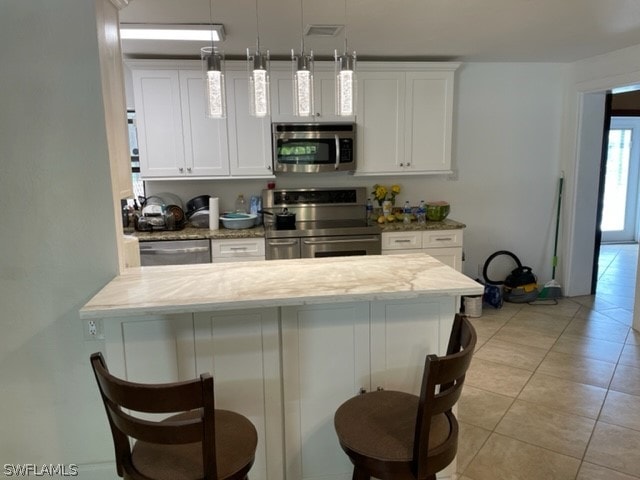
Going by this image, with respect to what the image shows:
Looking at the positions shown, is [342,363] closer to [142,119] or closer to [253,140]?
[253,140]

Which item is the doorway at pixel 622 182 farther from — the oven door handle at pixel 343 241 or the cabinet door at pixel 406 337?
the cabinet door at pixel 406 337

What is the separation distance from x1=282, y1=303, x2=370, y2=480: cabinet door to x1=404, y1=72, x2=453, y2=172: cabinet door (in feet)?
8.91

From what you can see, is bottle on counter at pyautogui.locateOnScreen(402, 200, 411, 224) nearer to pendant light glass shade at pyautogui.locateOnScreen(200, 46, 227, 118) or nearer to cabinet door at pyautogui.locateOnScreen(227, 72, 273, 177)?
cabinet door at pyautogui.locateOnScreen(227, 72, 273, 177)

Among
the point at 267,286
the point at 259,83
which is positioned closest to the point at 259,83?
the point at 259,83

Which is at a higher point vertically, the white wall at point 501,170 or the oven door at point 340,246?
the white wall at point 501,170

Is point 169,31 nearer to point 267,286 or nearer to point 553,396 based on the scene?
point 267,286

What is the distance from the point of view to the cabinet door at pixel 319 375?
191 centimetres

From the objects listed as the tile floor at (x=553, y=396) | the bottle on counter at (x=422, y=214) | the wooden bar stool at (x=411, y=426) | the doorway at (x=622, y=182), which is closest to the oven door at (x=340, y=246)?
the bottle on counter at (x=422, y=214)

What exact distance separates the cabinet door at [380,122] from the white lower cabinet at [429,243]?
680 millimetres

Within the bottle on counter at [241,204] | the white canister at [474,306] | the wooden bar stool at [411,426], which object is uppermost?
the bottle on counter at [241,204]

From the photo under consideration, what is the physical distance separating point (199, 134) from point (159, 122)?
1.17 ft

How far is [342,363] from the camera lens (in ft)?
6.41

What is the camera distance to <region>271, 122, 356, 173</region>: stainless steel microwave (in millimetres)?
Answer: 4039

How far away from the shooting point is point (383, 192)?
448 centimetres
